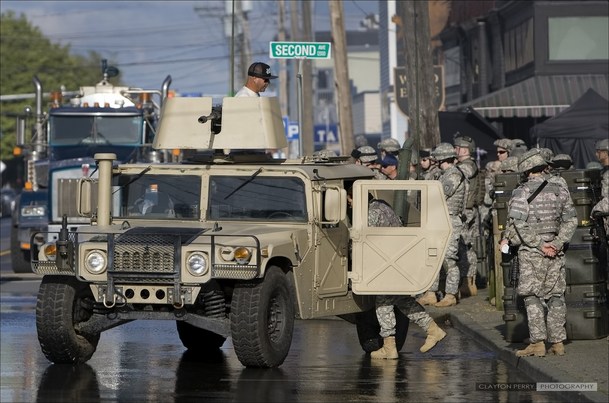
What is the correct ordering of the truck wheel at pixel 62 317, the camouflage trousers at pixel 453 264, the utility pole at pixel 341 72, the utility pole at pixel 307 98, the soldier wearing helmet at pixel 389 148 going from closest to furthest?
1. the truck wheel at pixel 62 317
2. the camouflage trousers at pixel 453 264
3. the soldier wearing helmet at pixel 389 148
4. the utility pole at pixel 341 72
5. the utility pole at pixel 307 98

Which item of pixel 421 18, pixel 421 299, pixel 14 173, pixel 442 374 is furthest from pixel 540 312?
pixel 14 173

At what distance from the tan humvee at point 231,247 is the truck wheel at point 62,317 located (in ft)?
0.04

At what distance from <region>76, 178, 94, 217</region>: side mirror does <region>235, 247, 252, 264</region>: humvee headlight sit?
217 centimetres

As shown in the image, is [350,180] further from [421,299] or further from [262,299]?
[421,299]

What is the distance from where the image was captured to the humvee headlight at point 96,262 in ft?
39.7

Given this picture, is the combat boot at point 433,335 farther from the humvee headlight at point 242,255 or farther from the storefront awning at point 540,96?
the storefront awning at point 540,96

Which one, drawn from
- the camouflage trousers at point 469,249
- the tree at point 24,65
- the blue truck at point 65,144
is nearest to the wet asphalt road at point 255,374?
the camouflage trousers at point 469,249

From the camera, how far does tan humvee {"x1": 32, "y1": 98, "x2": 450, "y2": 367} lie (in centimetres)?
1198

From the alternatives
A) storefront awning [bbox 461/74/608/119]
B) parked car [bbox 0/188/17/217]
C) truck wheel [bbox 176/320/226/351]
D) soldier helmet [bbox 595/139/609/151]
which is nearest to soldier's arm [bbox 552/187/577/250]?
truck wheel [bbox 176/320/226/351]

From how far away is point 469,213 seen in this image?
62.4 feet

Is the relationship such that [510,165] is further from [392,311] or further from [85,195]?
[85,195]

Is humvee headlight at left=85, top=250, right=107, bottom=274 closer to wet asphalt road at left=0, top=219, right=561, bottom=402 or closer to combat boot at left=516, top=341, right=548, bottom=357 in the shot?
wet asphalt road at left=0, top=219, right=561, bottom=402

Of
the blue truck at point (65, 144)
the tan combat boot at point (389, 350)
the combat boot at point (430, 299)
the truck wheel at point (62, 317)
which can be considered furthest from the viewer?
the blue truck at point (65, 144)

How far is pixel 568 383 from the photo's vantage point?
36.7ft
